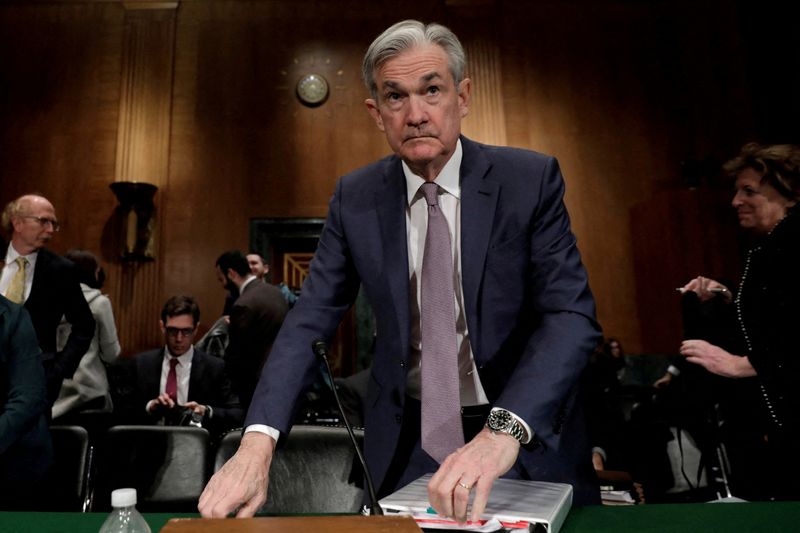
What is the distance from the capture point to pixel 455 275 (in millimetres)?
1312

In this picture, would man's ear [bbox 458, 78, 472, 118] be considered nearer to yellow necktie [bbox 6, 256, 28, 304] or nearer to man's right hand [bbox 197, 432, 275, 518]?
man's right hand [bbox 197, 432, 275, 518]

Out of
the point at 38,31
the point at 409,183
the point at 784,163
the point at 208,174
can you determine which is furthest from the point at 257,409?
the point at 38,31

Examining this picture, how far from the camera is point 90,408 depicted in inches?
136

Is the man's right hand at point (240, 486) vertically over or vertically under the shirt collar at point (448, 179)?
under

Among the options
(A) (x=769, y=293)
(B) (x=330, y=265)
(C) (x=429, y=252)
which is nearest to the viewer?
(C) (x=429, y=252)

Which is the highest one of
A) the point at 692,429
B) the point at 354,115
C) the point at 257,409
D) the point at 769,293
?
the point at 354,115

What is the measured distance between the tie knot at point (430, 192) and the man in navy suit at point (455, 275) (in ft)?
0.04

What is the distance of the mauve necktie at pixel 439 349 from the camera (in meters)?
1.22

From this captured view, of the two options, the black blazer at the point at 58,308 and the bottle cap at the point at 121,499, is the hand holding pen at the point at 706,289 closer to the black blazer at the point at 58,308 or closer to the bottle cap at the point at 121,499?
the bottle cap at the point at 121,499

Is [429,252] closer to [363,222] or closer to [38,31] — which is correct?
[363,222]

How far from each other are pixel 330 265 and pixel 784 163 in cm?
185

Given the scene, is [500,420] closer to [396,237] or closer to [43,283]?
[396,237]

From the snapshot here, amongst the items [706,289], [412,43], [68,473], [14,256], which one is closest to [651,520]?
[412,43]

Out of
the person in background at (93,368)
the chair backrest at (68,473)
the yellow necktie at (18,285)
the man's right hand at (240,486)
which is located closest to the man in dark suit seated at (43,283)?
the yellow necktie at (18,285)
